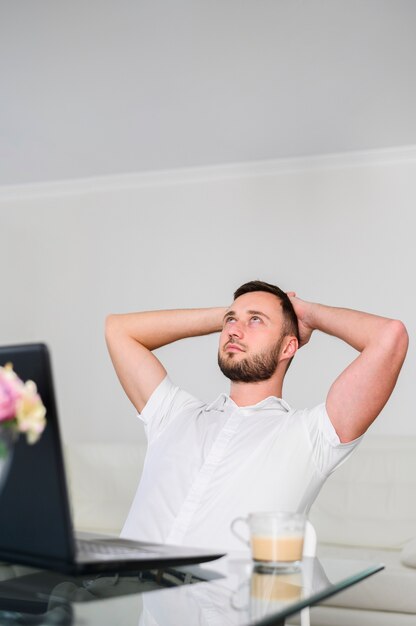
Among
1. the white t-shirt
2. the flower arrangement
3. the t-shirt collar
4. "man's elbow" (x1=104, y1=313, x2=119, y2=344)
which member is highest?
the flower arrangement

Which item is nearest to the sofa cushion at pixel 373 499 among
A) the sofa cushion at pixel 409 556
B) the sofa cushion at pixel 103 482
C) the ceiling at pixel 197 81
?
the sofa cushion at pixel 409 556

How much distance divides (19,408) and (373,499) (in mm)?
3108

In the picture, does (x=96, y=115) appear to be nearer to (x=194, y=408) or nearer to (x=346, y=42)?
(x=346, y=42)

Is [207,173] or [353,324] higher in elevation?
[207,173]

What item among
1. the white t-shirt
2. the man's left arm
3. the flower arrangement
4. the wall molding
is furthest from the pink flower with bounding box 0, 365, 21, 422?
the wall molding

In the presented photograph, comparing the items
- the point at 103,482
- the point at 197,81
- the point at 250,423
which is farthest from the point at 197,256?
the point at 250,423

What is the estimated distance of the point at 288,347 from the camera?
225cm

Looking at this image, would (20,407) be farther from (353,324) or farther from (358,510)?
(358,510)

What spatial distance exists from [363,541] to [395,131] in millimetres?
2229

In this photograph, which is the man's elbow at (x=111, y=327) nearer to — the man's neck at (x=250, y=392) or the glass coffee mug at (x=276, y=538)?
the man's neck at (x=250, y=392)

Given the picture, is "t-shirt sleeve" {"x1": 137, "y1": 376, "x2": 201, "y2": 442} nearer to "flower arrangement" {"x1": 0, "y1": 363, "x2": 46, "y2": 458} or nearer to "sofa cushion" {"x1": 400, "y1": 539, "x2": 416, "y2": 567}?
"flower arrangement" {"x1": 0, "y1": 363, "x2": 46, "y2": 458}

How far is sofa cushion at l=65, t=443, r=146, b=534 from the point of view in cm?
418

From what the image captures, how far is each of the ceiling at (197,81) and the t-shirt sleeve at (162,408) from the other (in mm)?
1712

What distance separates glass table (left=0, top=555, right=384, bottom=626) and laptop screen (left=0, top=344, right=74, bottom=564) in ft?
0.30
